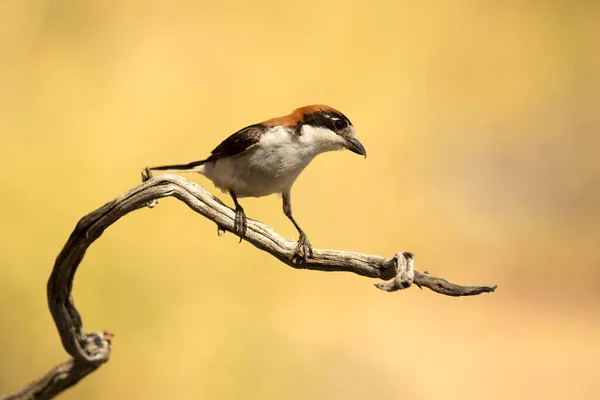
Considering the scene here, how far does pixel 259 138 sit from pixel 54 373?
0.68m

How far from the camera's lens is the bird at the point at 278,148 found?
1317mm

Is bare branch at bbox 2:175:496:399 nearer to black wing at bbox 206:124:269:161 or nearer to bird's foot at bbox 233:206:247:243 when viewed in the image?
bird's foot at bbox 233:206:247:243

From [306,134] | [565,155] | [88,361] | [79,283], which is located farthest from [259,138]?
[565,155]

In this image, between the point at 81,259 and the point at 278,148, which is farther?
the point at 278,148

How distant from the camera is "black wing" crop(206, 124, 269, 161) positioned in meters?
1.35

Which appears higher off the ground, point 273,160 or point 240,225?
point 273,160

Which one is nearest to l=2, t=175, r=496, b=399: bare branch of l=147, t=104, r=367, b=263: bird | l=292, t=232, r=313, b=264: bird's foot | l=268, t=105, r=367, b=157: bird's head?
l=292, t=232, r=313, b=264: bird's foot

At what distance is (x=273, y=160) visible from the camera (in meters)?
1.31

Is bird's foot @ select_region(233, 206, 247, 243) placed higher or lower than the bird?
lower

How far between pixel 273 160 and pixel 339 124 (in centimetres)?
18

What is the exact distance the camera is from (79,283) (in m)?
2.01

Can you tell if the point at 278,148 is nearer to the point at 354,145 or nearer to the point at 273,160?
the point at 273,160

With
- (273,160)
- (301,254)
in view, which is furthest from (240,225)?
(273,160)

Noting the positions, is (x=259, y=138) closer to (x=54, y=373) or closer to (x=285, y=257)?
(x=285, y=257)
